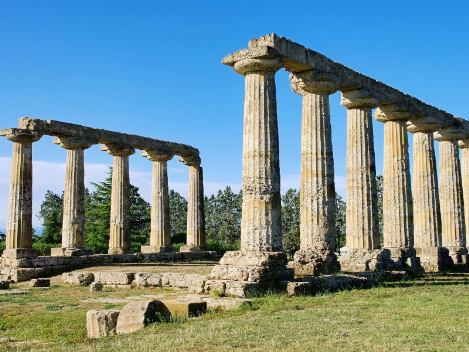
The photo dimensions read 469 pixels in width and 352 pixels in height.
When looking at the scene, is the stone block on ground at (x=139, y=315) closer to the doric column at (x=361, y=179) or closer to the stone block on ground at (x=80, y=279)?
the stone block on ground at (x=80, y=279)

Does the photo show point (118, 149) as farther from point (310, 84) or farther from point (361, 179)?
point (310, 84)

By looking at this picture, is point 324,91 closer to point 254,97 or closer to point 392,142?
point 254,97

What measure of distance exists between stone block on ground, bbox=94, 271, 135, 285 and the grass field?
4.53 meters

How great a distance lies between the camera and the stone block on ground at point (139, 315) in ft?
38.3

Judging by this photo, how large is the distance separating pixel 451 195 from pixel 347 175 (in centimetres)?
1070

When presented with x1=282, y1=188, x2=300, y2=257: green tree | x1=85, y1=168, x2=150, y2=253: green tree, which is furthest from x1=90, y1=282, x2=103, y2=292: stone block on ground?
x1=282, y1=188, x2=300, y2=257: green tree

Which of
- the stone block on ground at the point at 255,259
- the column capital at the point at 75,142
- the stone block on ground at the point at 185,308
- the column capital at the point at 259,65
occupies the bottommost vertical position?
the stone block on ground at the point at 185,308

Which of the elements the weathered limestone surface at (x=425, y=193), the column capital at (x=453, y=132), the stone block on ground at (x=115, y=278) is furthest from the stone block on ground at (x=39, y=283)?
the column capital at (x=453, y=132)

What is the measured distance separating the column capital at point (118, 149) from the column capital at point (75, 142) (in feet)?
6.48

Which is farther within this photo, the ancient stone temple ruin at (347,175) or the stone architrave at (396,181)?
the stone architrave at (396,181)

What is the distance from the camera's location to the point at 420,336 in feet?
32.7

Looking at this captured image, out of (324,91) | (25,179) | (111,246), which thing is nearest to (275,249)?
(324,91)

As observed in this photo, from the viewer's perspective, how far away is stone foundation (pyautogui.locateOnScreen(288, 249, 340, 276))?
19111mm

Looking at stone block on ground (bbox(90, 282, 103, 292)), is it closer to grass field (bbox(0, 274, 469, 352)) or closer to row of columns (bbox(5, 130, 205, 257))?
grass field (bbox(0, 274, 469, 352))
